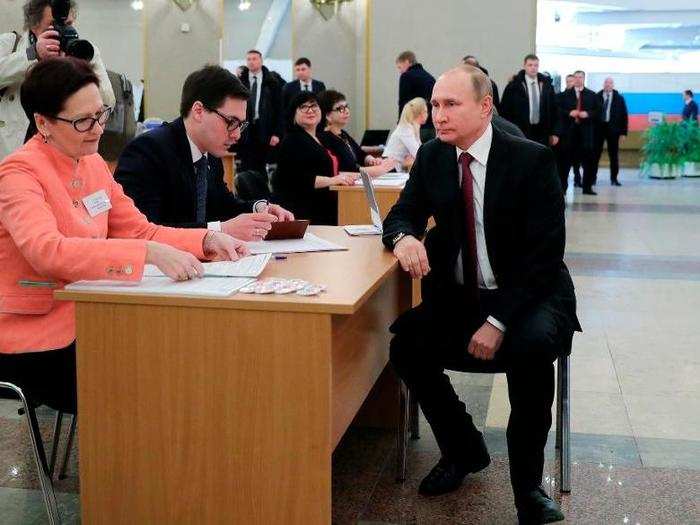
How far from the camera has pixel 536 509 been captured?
2.35 meters

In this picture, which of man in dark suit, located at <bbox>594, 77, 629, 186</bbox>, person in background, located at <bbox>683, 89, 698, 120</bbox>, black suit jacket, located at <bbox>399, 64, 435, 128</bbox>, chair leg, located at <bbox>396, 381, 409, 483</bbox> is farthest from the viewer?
person in background, located at <bbox>683, 89, 698, 120</bbox>

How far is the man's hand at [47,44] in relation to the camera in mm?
3611

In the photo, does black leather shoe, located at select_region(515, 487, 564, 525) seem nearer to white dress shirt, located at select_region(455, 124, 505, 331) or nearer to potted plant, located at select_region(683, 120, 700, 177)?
white dress shirt, located at select_region(455, 124, 505, 331)

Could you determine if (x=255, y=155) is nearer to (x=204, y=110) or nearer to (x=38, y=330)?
(x=204, y=110)

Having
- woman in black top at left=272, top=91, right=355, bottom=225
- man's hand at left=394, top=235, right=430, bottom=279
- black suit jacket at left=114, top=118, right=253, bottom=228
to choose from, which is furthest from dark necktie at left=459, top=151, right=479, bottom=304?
woman in black top at left=272, top=91, right=355, bottom=225

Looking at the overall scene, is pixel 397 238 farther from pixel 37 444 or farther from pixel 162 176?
pixel 37 444

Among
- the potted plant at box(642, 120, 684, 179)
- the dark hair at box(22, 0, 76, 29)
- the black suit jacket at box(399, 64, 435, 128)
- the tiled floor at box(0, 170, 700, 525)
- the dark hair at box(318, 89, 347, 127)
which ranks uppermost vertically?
the dark hair at box(22, 0, 76, 29)

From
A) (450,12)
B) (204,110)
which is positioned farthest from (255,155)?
(204,110)

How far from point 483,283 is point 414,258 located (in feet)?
0.84

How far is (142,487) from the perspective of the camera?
79.4 inches

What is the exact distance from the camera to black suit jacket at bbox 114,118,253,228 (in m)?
2.75

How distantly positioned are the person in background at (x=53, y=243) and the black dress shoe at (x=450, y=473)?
1022mm

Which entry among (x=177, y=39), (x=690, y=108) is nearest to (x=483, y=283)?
(x=177, y=39)

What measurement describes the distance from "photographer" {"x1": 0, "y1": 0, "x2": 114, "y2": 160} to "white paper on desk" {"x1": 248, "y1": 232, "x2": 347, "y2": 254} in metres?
1.42
